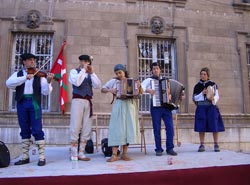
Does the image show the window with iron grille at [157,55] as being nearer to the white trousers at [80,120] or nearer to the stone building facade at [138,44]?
the stone building facade at [138,44]

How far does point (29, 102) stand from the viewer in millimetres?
4902

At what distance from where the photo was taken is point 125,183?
3811 mm

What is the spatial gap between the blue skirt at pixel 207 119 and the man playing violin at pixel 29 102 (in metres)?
3.47

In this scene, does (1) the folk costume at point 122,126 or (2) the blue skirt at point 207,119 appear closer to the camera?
(1) the folk costume at point 122,126

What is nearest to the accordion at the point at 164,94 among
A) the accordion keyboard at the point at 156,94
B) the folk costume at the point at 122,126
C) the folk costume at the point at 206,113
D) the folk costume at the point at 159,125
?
the accordion keyboard at the point at 156,94

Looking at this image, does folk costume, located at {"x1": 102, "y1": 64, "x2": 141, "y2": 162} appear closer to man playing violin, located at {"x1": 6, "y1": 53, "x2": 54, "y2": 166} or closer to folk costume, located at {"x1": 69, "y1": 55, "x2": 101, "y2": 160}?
folk costume, located at {"x1": 69, "y1": 55, "x2": 101, "y2": 160}

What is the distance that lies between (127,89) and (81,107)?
93 cm

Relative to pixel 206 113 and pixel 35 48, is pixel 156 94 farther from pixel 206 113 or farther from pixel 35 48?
pixel 35 48

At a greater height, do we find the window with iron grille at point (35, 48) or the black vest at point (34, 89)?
the window with iron grille at point (35, 48)

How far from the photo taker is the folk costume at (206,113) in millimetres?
6285

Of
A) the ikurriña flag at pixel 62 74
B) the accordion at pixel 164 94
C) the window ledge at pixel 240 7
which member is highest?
the window ledge at pixel 240 7

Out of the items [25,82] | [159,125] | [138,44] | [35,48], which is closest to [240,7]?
[138,44]

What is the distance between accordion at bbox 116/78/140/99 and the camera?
521 centimetres

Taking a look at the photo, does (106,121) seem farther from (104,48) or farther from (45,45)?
(45,45)
